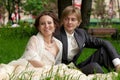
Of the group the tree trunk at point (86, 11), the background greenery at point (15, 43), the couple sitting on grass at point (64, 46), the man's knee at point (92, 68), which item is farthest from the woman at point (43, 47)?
the tree trunk at point (86, 11)

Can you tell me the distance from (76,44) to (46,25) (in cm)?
52

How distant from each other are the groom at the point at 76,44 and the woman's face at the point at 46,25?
200 mm

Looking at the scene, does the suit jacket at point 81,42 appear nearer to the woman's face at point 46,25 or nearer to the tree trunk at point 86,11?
the woman's face at point 46,25

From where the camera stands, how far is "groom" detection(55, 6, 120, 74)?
233 inches

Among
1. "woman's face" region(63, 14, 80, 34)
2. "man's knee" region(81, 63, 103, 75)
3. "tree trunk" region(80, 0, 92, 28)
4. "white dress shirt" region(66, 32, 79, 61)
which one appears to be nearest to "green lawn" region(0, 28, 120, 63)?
"tree trunk" region(80, 0, 92, 28)

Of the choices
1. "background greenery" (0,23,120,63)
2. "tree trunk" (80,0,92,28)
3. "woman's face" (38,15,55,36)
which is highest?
"woman's face" (38,15,55,36)

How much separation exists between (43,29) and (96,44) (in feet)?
2.41

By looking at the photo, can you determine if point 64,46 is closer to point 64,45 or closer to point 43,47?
point 64,45

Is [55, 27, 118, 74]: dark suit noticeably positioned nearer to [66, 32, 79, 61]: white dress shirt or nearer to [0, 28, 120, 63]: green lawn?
[66, 32, 79, 61]: white dress shirt

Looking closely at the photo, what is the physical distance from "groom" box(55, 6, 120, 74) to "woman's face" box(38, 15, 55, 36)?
0.66 ft

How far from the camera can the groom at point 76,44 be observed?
233 inches

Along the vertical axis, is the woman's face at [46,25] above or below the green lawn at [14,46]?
above

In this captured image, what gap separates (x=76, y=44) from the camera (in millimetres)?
6055

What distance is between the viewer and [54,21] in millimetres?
5871
